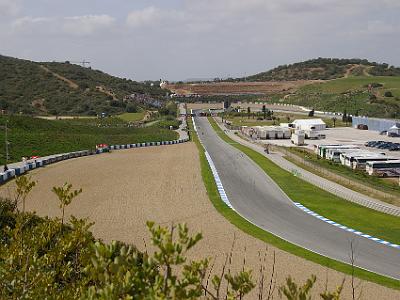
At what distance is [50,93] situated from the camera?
388 feet

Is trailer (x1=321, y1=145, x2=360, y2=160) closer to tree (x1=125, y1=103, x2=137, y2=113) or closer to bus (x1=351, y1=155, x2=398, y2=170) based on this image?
bus (x1=351, y1=155, x2=398, y2=170)

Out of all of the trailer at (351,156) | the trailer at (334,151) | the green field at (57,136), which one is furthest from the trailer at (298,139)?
the green field at (57,136)

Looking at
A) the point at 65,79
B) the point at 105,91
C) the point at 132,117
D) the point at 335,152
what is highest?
the point at 65,79

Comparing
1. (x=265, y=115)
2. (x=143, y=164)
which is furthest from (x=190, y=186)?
(x=265, y=115)

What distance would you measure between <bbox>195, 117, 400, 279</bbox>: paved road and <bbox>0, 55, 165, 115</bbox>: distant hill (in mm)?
69433

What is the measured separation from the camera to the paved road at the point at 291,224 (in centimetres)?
2323

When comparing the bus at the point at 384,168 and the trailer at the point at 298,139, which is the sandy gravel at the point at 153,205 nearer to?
the bus at the point at 384,168

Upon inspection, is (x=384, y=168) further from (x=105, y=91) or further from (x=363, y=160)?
(x=105, y=91)

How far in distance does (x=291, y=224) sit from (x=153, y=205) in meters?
9.76

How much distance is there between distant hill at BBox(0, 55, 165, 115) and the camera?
108000 mm

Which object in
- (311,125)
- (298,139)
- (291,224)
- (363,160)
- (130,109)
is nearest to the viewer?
(291,224)

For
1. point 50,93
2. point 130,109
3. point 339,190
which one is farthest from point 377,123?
point 50,93

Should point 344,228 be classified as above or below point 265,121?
above

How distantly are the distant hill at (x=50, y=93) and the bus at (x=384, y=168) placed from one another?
7430 cm
